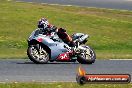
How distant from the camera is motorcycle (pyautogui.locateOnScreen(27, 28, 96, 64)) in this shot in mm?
17109

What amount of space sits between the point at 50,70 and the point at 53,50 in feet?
6.30

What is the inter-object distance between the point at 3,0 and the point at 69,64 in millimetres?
21849

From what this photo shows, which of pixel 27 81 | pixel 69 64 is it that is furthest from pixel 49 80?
pixel 69 64

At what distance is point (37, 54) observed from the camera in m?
17.1

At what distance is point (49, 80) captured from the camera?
13352mm

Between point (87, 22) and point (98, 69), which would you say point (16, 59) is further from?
point (87, 22)

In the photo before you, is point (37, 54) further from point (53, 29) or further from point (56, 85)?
point (56, 85)

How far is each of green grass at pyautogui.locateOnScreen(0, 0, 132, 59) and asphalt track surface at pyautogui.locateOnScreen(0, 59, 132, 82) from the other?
297 cm

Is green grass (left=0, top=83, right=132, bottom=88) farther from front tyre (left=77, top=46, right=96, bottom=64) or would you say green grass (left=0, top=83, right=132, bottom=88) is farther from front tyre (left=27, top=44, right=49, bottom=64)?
front tyre (left=77, top=46, right=96, bottom=64)

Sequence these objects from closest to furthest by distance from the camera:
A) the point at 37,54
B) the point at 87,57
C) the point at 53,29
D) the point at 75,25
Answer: the point at 37,54 < the point at 53,29 < the point at 87,57 < the point at 75,25

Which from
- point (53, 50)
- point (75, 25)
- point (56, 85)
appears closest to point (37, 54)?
point (53, 50)

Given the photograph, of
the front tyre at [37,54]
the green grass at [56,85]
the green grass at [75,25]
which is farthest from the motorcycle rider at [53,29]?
the green grass at [56,85]

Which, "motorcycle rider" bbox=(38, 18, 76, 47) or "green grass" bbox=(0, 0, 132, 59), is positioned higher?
"motorcycle rider" bbox=(38, 18, 76, 47)

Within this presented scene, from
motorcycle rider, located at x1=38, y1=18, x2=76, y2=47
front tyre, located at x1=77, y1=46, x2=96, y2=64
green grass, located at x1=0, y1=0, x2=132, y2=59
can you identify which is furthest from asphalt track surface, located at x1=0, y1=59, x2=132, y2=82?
green grass, located at x1=0, y1=0, x2=132, y2=59
